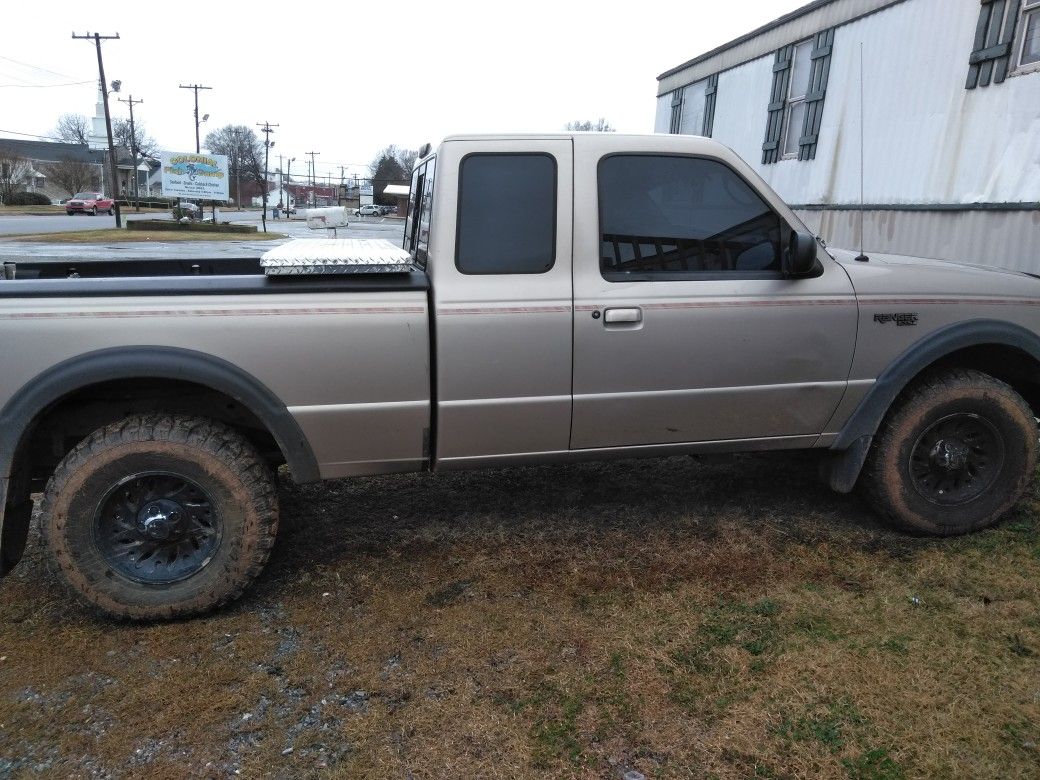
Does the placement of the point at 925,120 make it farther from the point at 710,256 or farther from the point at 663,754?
the point at 663,754

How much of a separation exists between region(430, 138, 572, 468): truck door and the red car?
5182cm

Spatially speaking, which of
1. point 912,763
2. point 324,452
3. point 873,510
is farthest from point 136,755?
point 873,510

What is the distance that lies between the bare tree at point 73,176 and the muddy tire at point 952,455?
7548cm

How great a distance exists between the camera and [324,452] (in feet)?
10.5

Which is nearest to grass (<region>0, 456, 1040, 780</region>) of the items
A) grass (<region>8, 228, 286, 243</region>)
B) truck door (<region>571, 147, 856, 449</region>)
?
truck door (<region>571, 147, 856, 449</region>)

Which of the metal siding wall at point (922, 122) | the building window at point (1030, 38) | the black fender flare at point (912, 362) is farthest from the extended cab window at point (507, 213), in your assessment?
the building window at point (1030, 38)

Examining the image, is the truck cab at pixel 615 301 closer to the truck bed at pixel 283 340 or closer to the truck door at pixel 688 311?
the truck door at pixel 688 311

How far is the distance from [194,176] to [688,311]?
4103 centimetres

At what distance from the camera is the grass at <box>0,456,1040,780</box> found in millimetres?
2404

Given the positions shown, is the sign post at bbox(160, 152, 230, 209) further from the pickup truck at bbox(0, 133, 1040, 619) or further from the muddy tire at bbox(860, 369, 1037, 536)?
the muddy tire at bbox(860, 369, 1037, 536)

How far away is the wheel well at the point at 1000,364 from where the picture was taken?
3.88 m

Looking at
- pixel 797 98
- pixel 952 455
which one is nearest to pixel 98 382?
pixel 952 455

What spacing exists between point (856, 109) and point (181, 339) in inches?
367

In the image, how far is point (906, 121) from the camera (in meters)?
8.58
